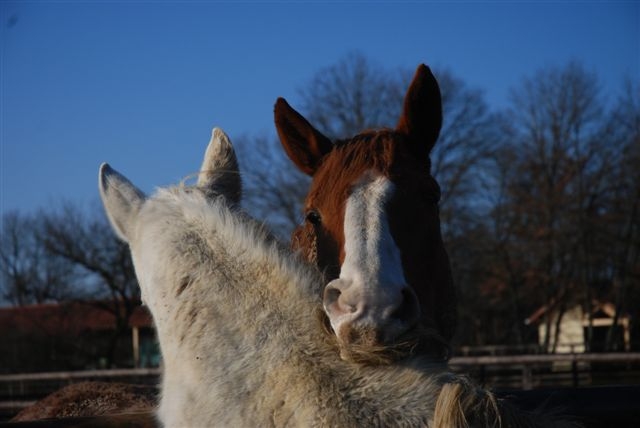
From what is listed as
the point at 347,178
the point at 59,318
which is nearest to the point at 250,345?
the point at 347,178

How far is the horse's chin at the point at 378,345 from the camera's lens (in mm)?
1597

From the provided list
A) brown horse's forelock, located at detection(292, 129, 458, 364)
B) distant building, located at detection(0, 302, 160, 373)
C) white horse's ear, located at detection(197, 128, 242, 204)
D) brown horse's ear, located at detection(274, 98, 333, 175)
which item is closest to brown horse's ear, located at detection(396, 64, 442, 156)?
Answer: brown horse's forelock, located at detection(292, 129, 458, 364)


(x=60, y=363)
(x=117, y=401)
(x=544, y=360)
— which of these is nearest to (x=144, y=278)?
(x=117, y=401)

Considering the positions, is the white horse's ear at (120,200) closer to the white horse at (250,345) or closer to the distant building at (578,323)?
the white horse at (250,345)

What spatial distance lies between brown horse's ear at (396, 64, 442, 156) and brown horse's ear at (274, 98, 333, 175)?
370 mm

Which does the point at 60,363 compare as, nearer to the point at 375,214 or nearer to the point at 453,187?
the point at 453,187

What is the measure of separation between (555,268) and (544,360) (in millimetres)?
25214

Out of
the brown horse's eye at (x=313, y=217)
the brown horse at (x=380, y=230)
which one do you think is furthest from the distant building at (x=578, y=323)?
the brown horse's eye at (x=313, y=217)

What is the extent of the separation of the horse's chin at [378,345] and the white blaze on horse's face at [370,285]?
0.01 metres

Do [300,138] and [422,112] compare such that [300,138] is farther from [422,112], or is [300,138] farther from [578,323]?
[578,323]

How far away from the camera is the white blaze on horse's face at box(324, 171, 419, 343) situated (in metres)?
1.79

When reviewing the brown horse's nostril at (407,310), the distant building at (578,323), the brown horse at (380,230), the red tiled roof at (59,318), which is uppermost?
the brown horse at (380,230)

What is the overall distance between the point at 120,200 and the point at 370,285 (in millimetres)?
781

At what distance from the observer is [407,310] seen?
1.94 m
